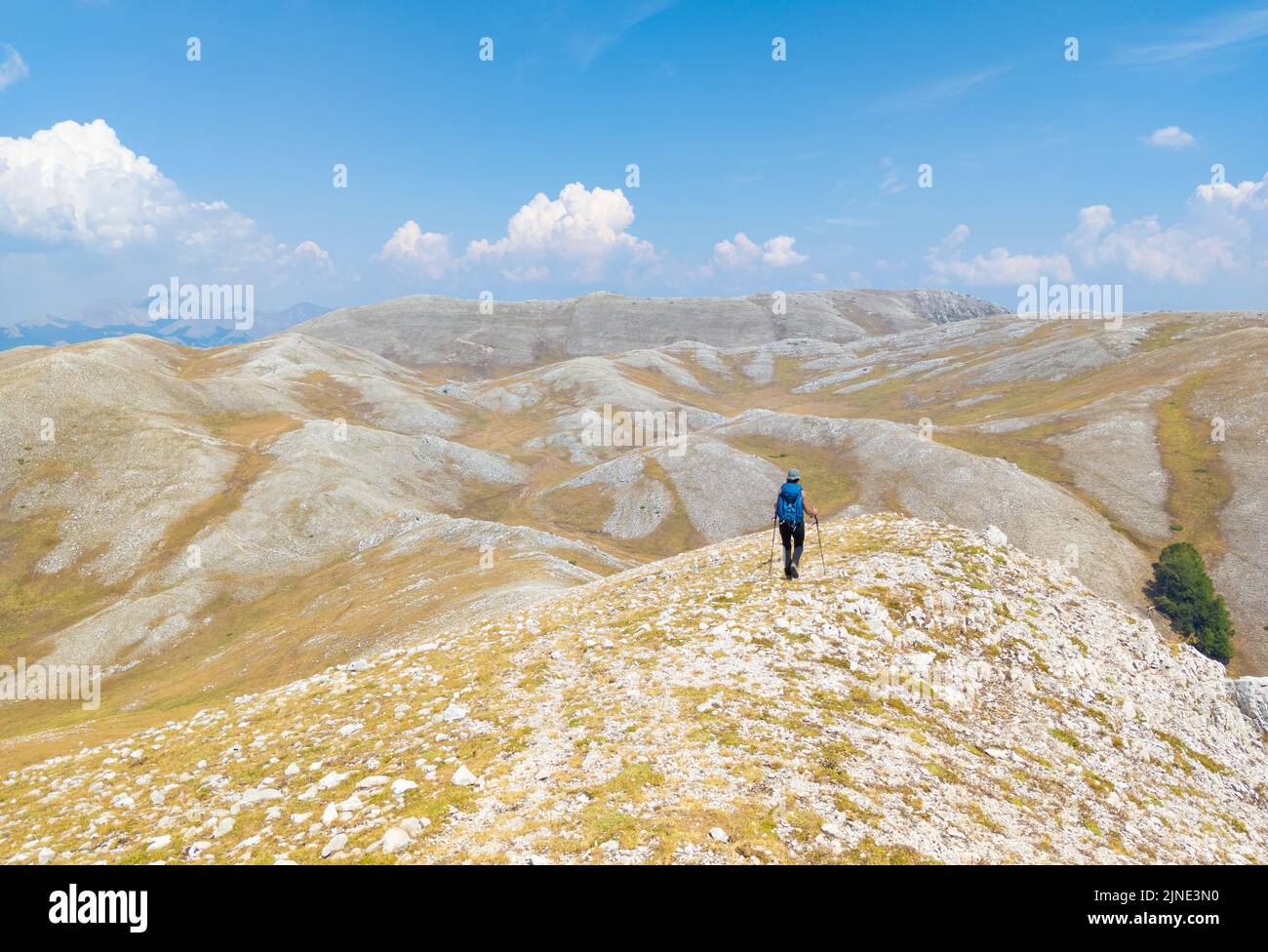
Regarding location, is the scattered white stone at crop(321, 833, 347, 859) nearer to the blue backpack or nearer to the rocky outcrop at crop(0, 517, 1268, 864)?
the rocky outcrop at crop(0, 517, 1268, 864)

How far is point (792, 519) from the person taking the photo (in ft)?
69.9

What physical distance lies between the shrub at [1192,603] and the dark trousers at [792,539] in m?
86.2

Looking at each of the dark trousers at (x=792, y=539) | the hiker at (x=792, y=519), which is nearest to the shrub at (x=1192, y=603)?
the dark trousers at (x=792, y=539)

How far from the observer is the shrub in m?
76.1

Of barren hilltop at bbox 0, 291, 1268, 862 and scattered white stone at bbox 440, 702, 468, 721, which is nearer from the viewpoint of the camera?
barren hilltop at bbox 0, 291, 1268, 862

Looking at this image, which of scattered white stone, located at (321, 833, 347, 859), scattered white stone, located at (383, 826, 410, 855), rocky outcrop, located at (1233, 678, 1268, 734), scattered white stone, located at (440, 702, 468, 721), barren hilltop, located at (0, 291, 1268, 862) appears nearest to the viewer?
scattered white stone, located at (383, 826, 410, 855)

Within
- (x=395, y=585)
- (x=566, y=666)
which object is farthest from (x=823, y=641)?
A: (x=395, y=585)

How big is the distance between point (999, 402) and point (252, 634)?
194677 millimetres

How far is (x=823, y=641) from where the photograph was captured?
1766cm

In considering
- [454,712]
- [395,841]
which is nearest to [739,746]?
[395,841]

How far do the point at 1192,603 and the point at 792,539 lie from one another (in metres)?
90.6

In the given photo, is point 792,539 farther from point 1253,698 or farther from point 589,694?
point 1253,698

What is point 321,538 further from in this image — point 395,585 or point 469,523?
point 395,585

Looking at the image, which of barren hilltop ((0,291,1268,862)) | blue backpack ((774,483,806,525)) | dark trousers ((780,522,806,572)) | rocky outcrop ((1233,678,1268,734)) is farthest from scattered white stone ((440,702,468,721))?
rocky outcrop ((1233,678,1268,734))
